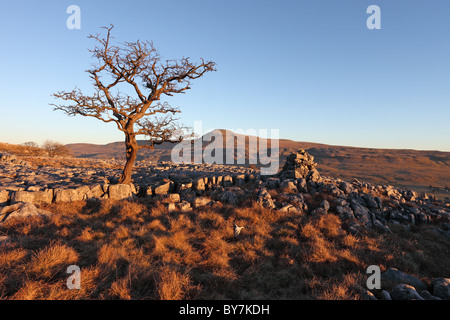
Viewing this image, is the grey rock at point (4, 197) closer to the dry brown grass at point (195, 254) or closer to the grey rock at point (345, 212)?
the dry brown grass at point (195, 254)

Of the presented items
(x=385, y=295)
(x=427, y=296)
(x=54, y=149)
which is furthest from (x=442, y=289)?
(x=54, y=149)

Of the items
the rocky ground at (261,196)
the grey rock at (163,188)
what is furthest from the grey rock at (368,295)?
the grey rock at (163,188)

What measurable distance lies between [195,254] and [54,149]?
4861 centimetres

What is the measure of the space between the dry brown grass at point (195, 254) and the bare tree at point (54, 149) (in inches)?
1604

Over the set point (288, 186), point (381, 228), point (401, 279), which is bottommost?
point (381, 228)

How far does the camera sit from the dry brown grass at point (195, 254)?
402cm

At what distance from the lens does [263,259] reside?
553 cm

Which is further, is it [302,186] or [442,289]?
[302,186]

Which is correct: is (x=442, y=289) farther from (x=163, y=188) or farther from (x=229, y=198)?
(x=163, y=188)

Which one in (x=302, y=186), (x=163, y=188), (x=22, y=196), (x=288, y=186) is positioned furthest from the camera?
(x=302, y=186)

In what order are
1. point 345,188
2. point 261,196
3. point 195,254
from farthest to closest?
1. point 345,188
2. point 261,196
3. point 195,254

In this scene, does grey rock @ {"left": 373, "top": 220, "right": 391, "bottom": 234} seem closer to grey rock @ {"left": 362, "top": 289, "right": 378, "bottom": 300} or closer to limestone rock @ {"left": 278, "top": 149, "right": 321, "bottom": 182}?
limestone rock @ {"left": 278, "top": 149, "right": 321, "bottom": 182}

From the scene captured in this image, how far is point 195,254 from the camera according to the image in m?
5.48
